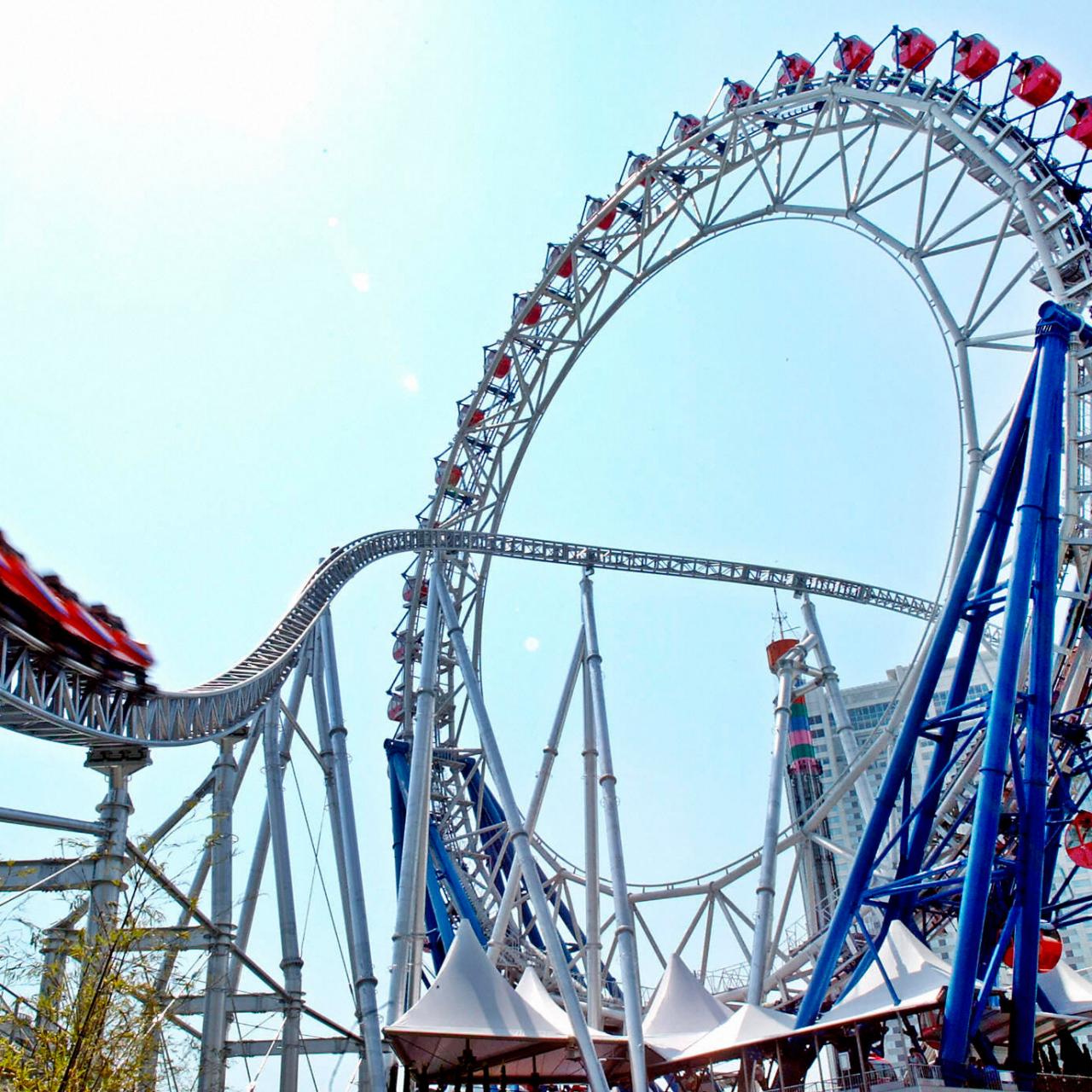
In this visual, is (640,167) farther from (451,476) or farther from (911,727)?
(911,727)

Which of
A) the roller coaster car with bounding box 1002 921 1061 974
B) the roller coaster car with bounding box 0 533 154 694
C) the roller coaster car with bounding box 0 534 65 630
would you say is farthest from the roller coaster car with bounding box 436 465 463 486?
the roller coaster car with bounding box 0 534 65 630

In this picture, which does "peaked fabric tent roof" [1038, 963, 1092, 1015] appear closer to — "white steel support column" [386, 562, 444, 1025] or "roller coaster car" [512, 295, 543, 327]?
"white steel support column" [386, 562, 444, 1025]

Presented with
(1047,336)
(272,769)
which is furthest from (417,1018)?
(1047,336)

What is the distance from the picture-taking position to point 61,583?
42.8ft

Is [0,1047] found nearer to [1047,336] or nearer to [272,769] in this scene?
[272,769]

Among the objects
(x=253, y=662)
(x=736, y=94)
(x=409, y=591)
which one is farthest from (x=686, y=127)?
(x=253, y=662)

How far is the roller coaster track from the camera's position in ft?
37.6

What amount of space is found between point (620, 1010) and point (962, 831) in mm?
8131

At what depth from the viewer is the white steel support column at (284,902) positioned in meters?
15.0

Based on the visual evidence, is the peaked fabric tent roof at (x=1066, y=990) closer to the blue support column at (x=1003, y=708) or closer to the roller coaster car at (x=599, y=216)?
the blue support column at (x=1003, y=708)

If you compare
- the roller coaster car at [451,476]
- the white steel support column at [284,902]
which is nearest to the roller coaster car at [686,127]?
the roller coaster car at [451,476]

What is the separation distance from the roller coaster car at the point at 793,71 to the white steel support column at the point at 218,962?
731 inches

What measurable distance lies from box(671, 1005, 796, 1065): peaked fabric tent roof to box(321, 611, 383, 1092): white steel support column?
5140 mm

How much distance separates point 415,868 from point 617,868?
9.99 feet
